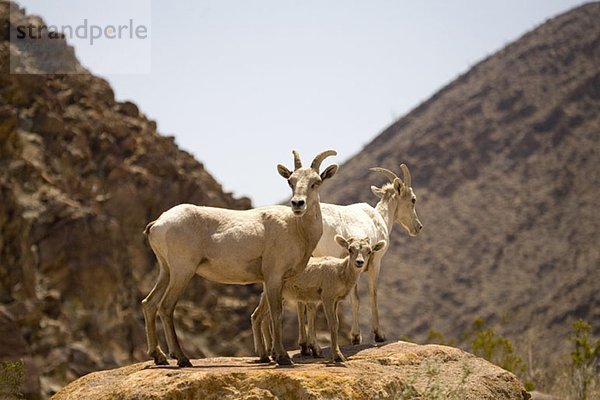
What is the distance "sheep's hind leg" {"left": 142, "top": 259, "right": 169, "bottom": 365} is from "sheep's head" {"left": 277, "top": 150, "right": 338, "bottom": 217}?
214 centimetres

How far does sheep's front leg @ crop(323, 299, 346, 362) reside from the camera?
1188 centimetres

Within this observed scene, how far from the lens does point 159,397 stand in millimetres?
10586

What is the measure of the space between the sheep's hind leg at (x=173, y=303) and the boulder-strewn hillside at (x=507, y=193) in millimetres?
42332

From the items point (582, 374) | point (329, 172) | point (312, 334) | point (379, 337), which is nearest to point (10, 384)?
point (312, 334)

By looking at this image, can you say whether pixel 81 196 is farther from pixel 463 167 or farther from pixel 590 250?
pixel 463 167

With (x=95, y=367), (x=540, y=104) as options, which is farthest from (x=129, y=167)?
(x=540, y=104)

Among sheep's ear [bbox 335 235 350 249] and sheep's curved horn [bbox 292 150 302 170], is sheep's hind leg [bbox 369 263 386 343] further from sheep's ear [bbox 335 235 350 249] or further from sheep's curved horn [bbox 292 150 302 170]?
sheep's curved horn [bbox 292 150 302 170]

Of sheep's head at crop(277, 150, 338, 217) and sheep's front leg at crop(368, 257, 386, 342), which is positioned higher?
sheep's head at crop(277, 150, 338, 217)

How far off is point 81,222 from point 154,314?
27.7 metres

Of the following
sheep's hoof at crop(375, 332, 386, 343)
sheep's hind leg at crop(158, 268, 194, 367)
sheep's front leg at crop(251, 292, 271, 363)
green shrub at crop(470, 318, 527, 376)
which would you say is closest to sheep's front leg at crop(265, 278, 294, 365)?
sheep's front leg at crop(251, 292, 271, 363)

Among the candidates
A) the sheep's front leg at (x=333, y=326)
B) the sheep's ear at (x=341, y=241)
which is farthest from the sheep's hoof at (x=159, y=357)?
the sheep's ear at (x=341, y=241)

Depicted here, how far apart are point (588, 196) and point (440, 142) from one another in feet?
60.2

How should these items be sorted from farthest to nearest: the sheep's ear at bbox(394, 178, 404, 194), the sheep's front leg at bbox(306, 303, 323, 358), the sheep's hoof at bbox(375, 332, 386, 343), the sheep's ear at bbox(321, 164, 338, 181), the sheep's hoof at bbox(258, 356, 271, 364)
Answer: the sheep's ear at bbox(394, 178, 404, 194), the sheep's hoof at bbox(375, 332, 386, 343), the sheep's front leg at bbox(306, 303, 323, 358), the sheep's hoof at bbox(258, 356, 271, 364), the sheep's ear at bbox(321, 164, 338, 181)

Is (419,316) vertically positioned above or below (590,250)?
below
